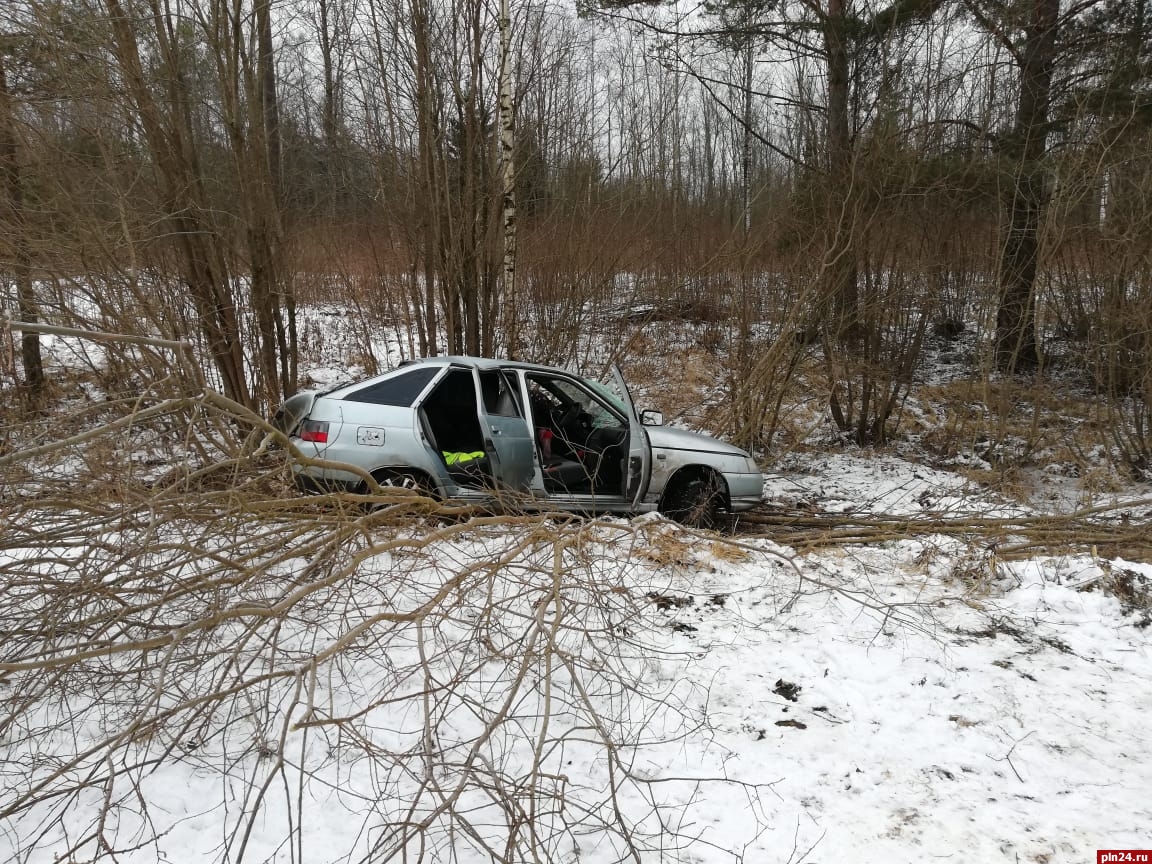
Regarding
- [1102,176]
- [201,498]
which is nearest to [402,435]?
[201,498]

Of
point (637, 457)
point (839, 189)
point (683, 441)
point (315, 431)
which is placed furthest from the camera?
point (839, 189)

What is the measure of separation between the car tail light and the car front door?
1.19 metres

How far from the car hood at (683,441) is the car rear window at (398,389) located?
1.95m

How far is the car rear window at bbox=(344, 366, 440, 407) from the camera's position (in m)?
5.49

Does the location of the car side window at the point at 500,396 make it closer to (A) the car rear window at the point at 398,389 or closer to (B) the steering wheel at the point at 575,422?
(A) the car rear window at the point at 398,389

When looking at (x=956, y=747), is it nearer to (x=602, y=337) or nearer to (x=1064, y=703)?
(x=1064, y=703)

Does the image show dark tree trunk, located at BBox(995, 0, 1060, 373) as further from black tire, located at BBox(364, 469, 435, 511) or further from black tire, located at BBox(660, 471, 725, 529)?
black tire, located at BBox(364, 469, 435, 511)

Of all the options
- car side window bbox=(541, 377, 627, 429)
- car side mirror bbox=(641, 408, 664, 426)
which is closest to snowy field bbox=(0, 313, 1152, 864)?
car side mirror bbox=(641, 408, 664, 426)

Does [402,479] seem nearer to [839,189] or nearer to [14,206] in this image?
[14,206]

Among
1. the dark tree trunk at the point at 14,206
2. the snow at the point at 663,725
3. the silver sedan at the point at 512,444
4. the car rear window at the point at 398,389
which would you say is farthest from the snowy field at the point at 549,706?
the dark tree trunk at the point at 14,206

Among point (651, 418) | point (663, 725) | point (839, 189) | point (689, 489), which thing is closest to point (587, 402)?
point (651, 418)

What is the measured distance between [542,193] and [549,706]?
8.75m

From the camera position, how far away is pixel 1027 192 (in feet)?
29.7

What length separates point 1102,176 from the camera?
8.03 metres
